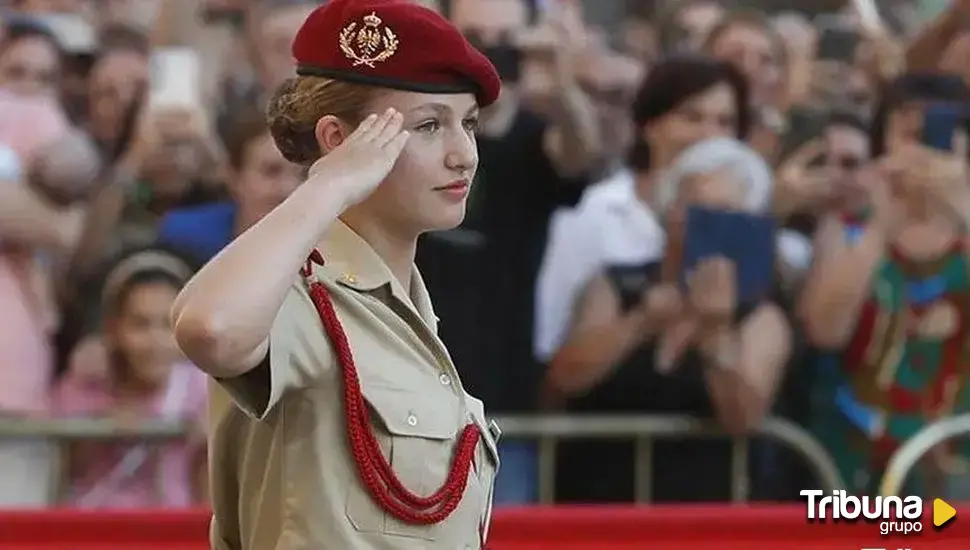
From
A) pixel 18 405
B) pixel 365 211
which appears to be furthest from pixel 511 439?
pixel 365 211

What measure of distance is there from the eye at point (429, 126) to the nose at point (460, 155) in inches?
0.6

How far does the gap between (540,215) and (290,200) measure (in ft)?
6.17

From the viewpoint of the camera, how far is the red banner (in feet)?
7.96

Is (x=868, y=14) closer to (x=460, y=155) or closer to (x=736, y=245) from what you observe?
(x=736, y=245)

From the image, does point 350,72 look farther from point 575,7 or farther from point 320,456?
point 575,7

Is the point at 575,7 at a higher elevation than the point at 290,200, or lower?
higher

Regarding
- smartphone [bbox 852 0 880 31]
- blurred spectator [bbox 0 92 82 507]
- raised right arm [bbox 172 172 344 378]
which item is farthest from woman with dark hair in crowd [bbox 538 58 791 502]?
raised right arm [bbox 172 172 344 378]

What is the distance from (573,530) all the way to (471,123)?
3.48ft

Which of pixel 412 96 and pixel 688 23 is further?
pixel 688 23

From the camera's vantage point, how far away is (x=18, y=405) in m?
3.14

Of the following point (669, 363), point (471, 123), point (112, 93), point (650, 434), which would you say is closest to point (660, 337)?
point (669, 363)

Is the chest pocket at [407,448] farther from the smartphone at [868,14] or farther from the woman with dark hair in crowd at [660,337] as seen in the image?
the smartphone at [868,14]

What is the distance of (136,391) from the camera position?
3162 mm

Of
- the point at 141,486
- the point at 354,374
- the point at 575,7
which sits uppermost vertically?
the point at 575,7
